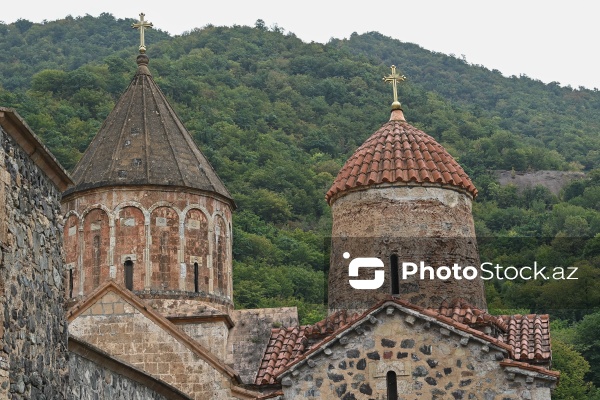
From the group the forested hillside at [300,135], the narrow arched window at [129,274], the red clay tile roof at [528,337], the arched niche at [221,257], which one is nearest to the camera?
the red clay tile roof at [528,337]

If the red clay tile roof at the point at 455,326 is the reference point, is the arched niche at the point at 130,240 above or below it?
above

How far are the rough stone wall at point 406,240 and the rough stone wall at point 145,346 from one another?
119 inches

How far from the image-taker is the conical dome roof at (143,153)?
800 inches

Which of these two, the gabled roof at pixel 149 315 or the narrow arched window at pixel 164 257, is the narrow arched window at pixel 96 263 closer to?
the narrow arched window at pixel 164 257

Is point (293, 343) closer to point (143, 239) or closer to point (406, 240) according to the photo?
point (406, 240)

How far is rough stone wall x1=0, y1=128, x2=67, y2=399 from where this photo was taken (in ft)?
30.4

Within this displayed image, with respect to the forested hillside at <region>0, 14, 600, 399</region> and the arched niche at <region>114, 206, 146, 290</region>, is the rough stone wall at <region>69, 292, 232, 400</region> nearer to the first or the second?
the arched niche at <region>114, 206, 146, 290</region>

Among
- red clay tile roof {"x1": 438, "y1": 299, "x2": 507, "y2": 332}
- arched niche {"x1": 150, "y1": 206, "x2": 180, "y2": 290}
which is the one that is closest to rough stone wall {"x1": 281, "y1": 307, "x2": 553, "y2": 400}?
red clay tile roof {"x1": 438, "y1": 299, "x2": 507, "y2": 332}

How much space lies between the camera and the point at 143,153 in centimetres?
2072

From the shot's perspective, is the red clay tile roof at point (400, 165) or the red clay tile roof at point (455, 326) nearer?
the red clay tile roof at point (455, 326)

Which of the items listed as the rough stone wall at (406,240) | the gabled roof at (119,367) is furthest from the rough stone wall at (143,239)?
the rough stone wall at (406,240)

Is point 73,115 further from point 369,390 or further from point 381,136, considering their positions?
point 369,390

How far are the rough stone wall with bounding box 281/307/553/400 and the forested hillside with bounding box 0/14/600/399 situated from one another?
2087 cm

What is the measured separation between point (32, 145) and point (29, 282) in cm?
117
